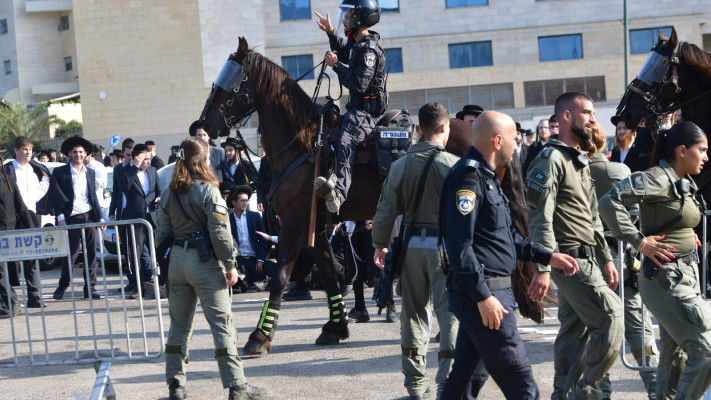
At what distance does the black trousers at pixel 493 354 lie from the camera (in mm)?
4723

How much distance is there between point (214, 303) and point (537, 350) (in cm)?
295

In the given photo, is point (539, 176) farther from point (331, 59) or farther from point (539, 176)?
point (331, 59)

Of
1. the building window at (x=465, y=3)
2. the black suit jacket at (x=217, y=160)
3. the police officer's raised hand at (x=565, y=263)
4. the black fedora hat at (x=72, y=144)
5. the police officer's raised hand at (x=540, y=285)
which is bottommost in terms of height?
the police officer's raised hand at (x=540, y=285)

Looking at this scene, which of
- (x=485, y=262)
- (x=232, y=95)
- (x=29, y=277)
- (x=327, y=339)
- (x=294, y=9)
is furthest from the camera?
(x=294, y=9)

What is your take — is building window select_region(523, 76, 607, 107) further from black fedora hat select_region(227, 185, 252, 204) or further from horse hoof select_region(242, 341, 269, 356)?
horse hoof select_region(242, 341, 269, 356)

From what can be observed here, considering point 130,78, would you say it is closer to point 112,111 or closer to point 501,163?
point 112,111

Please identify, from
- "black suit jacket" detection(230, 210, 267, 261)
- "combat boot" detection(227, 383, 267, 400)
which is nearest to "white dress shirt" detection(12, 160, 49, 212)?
"black suit jacket" detection(230, 210, 267, 261)

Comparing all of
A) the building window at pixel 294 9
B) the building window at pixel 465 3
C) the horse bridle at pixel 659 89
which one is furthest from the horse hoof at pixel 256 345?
the building window at pixel 465 3

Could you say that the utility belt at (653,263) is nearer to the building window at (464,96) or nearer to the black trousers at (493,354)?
the black trousers at (493,354)

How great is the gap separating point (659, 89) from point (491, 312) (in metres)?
4.59

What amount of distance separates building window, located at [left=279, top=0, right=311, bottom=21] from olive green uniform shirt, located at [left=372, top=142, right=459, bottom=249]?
1887 inches

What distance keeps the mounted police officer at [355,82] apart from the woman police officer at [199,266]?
1.82 meters

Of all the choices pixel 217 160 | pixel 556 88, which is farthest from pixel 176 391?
pixel 556 88

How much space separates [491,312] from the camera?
4668 mm
